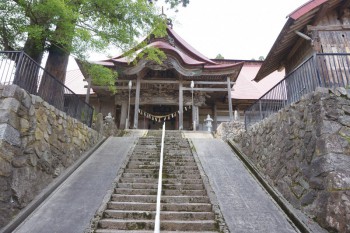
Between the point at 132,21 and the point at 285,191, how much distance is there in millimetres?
6101

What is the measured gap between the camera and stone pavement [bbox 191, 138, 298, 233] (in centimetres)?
398

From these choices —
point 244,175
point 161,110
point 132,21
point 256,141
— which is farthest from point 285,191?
point 161,110

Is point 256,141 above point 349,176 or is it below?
above

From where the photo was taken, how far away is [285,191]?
4973 millimetres

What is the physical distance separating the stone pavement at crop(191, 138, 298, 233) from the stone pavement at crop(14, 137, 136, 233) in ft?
7.90

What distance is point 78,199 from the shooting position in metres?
4.72

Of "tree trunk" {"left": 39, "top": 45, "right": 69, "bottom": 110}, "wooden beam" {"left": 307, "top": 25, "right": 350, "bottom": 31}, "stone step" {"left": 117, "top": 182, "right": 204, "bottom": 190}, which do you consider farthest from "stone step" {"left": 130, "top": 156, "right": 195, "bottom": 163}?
"wooden beam" {"left": 307, "top": 25, "right": 350, "bottom": 31}

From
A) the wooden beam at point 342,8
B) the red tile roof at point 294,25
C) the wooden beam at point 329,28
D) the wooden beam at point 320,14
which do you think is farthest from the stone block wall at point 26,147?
the wooden beam at point 342,8

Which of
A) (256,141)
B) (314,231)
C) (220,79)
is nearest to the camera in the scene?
(314,231)

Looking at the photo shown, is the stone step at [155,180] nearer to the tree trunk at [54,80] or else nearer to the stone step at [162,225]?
the stone step at [162,225]

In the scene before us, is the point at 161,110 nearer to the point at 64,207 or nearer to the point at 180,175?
the point at 180,175

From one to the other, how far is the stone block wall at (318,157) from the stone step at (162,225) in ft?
5.83

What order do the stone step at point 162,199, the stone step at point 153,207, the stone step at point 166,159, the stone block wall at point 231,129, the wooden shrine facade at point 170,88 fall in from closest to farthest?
1. the stone step at point 153,207
2. the stone step at point 162,199
3. the stone step at point 166,159
4. the stone block wall at point 231,129
5. the wooden shrine facade at point 170,88

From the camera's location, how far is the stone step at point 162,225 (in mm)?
4000
